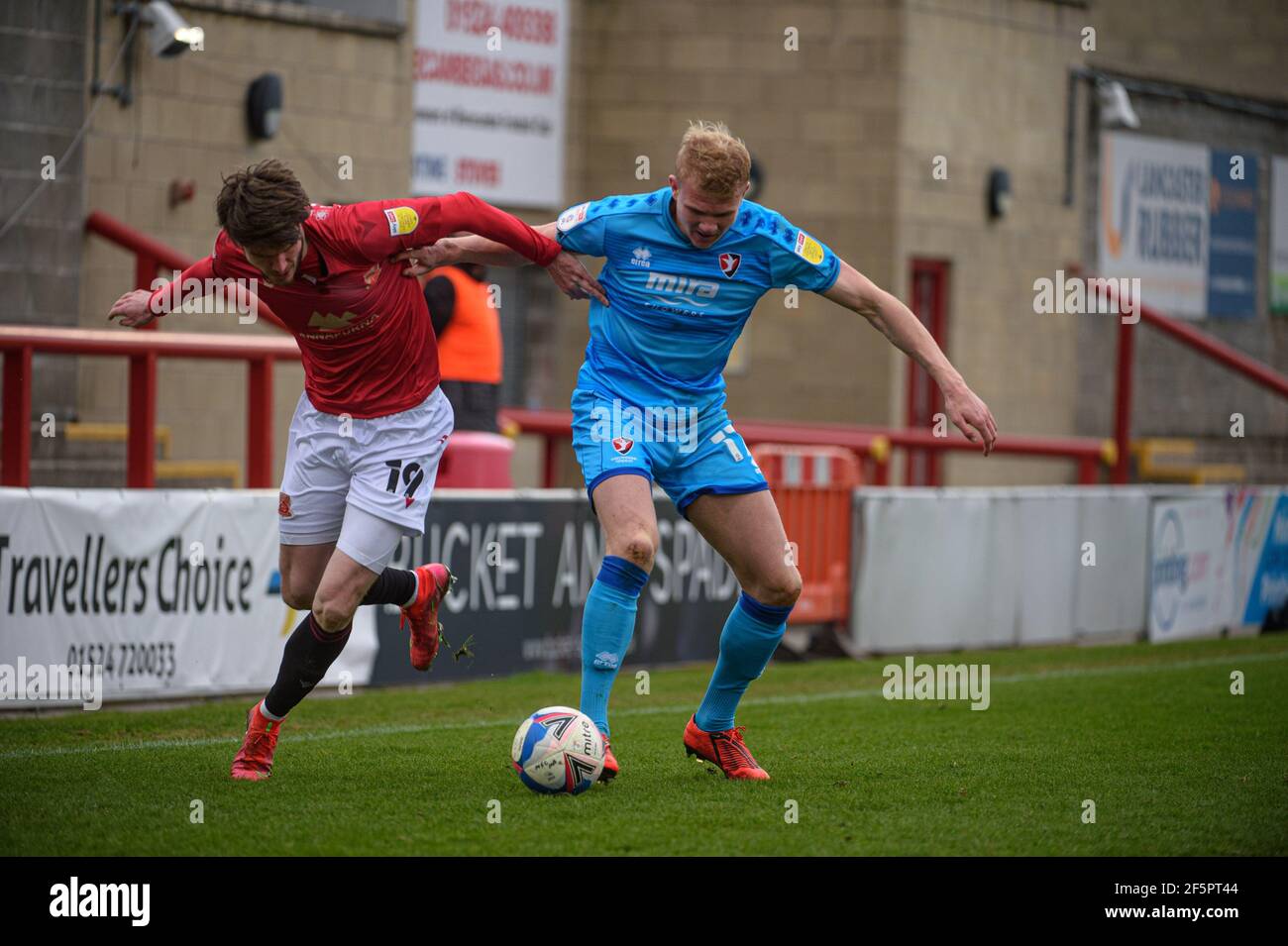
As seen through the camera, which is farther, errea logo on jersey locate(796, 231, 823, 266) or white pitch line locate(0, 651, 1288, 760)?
white pitch line locate(0, 651, 1288, 760)

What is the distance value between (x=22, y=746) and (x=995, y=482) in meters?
14.4

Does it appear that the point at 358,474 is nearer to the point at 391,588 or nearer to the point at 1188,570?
the point at 391,588

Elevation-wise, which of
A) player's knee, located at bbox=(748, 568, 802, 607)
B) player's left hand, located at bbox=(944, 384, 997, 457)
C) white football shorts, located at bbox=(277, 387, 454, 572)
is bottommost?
player's knee, located at bbox=(748, 568, 802, 607)

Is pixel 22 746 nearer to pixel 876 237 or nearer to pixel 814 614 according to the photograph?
pixel 814 614

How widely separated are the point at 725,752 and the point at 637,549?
38.9 inches

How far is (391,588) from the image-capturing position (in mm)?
7230

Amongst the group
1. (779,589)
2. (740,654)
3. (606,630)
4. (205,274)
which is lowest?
(740,654)

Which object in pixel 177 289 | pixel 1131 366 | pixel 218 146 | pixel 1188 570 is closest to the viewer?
pixel 177 289

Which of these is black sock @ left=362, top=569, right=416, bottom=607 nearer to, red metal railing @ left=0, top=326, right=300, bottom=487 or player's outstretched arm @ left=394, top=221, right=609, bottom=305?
player's outstretched arm @ left=394, top=221, right=609, bottom=305

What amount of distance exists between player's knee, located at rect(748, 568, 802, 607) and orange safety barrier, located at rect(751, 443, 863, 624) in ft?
18.5

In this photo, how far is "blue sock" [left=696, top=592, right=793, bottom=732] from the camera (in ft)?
22.2

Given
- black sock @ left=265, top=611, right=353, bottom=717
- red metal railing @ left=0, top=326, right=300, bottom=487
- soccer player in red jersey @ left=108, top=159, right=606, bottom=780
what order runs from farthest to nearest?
red metal railing @ left=0, top=326, right=300, bottom=487, black sock @ left=265, top=611, right=353, bottom=717, soccer player in red jersey @ left=108, top=159, right=606, bottom=780

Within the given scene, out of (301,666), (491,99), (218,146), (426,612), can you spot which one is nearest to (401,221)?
(301,666)

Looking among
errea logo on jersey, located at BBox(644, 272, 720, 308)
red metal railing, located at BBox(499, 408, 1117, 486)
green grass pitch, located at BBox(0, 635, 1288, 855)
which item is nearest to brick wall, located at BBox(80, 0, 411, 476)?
red metal railing, located at BBox(499, 408, 1117, 486)
